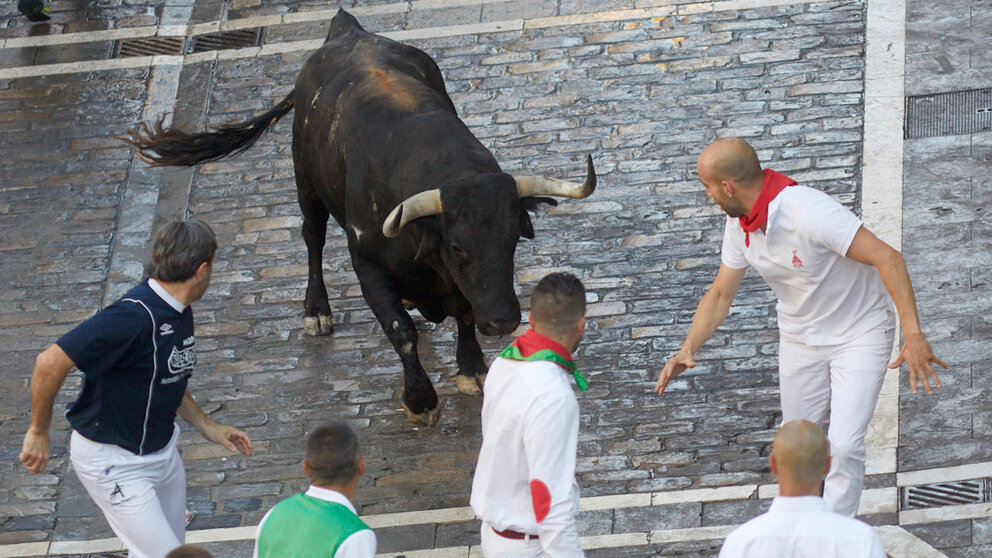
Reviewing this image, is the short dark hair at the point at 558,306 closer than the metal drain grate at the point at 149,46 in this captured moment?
Yes

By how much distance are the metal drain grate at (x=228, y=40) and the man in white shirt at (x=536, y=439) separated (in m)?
8.70

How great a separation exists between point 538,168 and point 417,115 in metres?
2.34

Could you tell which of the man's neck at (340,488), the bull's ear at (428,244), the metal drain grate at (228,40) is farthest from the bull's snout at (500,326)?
the metal drain grate at (228,40)

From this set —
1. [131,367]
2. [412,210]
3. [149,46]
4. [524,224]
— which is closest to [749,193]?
[524,224]

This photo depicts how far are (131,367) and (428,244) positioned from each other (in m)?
2.45

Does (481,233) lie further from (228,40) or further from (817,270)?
(228,40)

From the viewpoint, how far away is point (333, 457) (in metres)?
4.81

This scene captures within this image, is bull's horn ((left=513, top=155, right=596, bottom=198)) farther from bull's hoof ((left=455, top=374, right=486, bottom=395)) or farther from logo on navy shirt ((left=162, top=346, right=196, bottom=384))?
logo on navy shirt ((left=162, top=346, right=196, bottom=384))

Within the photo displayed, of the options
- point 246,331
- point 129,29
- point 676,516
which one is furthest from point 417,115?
point 129,29

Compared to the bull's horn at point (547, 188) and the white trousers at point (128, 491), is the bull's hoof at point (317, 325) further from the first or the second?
the white trousers at point (128, 491)

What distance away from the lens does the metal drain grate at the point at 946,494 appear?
24.1 feet

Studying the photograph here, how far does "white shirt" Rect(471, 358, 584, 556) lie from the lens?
504 cm

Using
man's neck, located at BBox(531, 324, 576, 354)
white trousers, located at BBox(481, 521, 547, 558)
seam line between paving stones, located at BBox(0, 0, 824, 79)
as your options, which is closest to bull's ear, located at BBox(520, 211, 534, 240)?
man's neck, located at BBox(531, 324, 576, 354)

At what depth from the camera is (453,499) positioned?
26.6 ft
